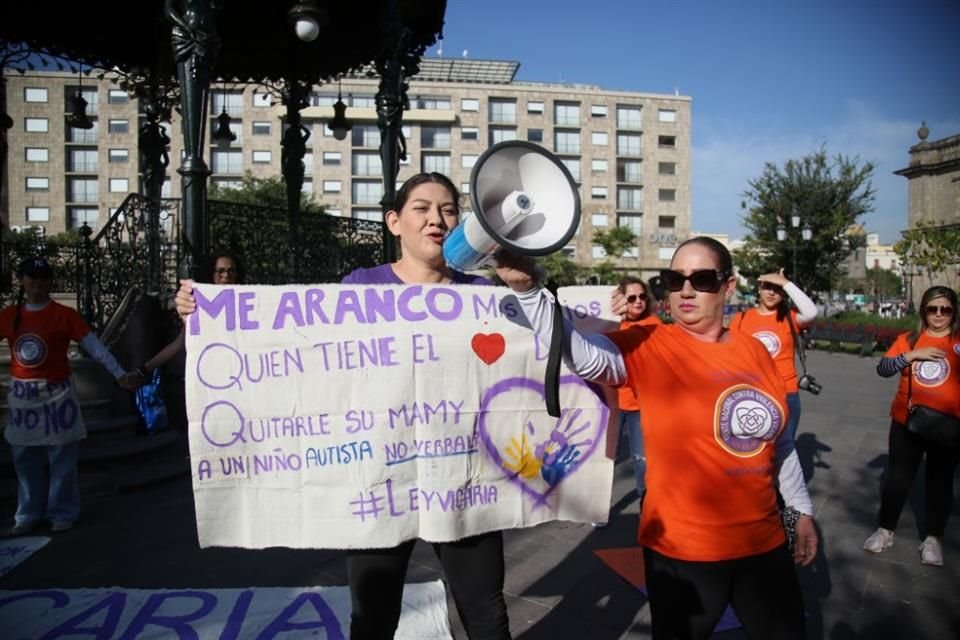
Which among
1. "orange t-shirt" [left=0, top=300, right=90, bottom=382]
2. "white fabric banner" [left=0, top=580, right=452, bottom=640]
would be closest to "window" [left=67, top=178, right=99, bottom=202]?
"orange t-shirt" [left=0, top=300, right=90, bottom=382]

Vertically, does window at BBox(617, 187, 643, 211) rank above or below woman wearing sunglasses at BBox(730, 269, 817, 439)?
above

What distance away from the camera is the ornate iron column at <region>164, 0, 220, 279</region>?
5.89 metres

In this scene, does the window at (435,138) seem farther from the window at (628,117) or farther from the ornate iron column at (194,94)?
the ornate iron column at (194,94)

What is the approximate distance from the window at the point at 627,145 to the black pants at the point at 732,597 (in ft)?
241

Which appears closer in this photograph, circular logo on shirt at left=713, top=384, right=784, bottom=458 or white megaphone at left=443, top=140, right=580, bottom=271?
white megaphone at left=443, top=140, right=580, bottom=271

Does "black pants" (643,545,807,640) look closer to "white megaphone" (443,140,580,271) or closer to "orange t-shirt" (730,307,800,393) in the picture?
"white megaphone" (443,140,580,271)

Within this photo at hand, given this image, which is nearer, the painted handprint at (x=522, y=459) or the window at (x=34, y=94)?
the painted handprint at (x=522, y=459)

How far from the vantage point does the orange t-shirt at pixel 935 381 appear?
4.00 metres

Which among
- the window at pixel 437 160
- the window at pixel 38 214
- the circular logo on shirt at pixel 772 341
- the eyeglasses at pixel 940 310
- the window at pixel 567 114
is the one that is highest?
the window at pixel 567 114

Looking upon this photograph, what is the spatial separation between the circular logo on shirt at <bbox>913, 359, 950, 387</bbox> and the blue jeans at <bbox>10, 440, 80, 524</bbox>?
5.99 metres

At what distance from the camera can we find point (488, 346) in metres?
2.31

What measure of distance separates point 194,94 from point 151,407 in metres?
3.14

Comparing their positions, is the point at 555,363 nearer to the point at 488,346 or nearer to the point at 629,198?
the point at 488,346

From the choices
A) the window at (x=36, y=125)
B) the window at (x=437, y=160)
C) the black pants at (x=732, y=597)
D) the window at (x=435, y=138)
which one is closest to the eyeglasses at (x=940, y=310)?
the black pants at (x=732, y=597)
